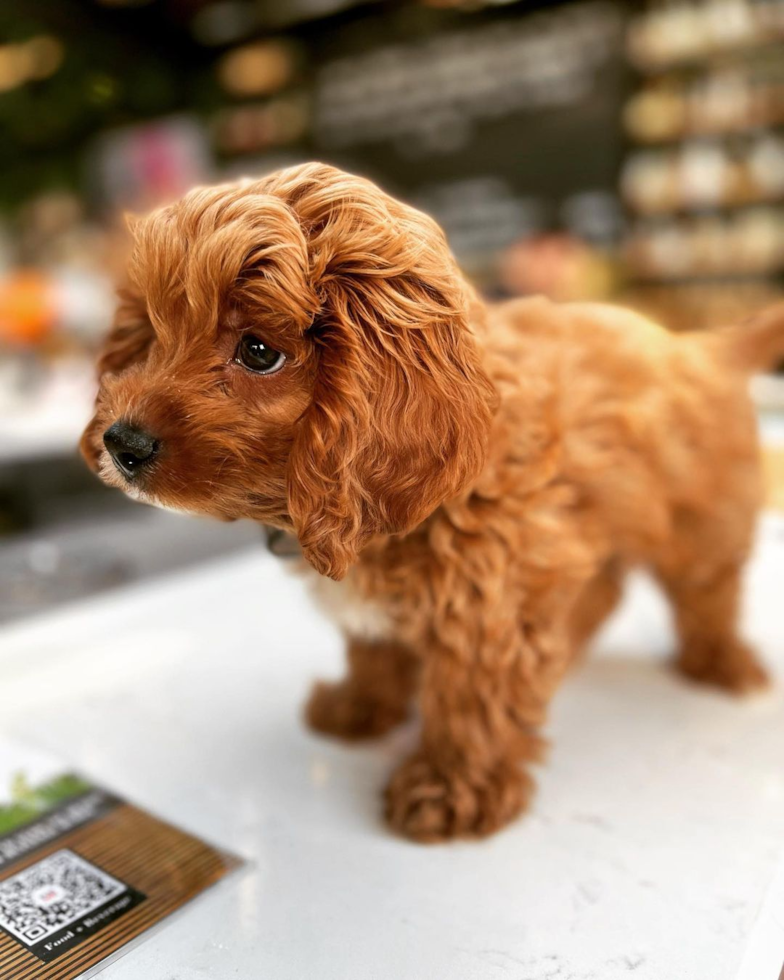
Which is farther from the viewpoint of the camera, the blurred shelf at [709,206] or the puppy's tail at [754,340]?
the blurred shelf at [709,206]

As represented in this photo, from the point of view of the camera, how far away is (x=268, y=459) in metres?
0.68

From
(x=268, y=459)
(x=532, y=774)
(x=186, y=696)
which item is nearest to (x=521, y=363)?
(x=268, y=459)

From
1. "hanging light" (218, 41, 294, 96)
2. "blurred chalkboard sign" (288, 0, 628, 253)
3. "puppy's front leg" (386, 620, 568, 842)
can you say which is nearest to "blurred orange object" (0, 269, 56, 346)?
"puppy's front leg" (386, 620, 568, 842)

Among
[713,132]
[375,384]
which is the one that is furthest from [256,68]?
[375,384]

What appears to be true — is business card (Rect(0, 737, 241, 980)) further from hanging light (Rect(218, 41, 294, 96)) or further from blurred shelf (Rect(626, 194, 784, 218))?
hanging light (Rect(218, 41, 294, 96))

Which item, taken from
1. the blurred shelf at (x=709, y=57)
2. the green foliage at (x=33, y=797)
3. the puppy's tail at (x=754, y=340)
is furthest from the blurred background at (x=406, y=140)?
the puppy's tail at (x=754, y=340)

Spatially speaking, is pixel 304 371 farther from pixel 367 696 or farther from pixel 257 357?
pixel 367 696

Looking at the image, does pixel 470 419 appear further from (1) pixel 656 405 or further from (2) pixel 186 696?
(2) pixel 186 696

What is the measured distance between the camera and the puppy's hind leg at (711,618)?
1.14 m

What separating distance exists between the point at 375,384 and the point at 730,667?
881mm

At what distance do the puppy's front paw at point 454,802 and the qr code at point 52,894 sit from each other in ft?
1.05

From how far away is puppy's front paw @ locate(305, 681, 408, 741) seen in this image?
1.16 m

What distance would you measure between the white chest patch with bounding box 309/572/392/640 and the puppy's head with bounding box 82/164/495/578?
20 cm

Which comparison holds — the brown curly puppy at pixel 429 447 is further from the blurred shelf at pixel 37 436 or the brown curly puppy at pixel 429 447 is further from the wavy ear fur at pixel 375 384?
the blurred shelf at pixel 37 436
